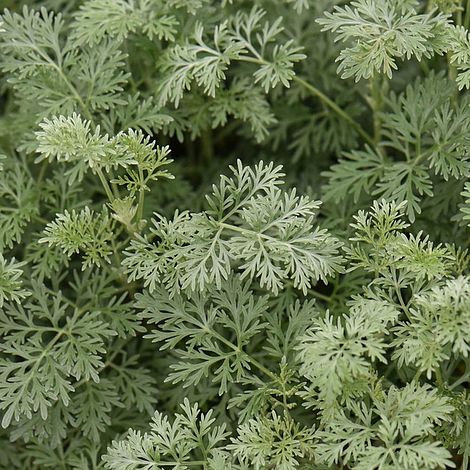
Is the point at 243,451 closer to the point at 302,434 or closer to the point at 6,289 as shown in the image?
the point at 302,434

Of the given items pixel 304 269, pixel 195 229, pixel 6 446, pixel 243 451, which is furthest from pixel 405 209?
pixel 6 446

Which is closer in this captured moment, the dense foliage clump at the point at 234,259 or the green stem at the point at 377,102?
the dense foliage clump at the point at 234,259

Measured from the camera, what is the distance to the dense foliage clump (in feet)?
4.09

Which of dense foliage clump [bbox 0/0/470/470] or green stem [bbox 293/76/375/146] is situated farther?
green stem [bbox 293/76/375/146]

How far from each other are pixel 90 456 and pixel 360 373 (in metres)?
0.59

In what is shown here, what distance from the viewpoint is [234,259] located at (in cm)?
131

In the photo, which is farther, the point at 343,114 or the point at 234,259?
the point at 343,114

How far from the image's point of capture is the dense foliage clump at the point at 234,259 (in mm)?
1245

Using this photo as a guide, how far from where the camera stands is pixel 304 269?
1294mm

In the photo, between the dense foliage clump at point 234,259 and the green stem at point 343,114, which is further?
the green stem at point 343,114

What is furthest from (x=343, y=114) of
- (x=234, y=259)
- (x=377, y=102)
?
(x=234, y=259)

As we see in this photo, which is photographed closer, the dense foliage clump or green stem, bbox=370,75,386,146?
the dense foliage clump

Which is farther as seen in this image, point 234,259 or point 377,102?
point 377,102

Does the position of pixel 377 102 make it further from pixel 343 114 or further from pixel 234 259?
pixel 234 259
